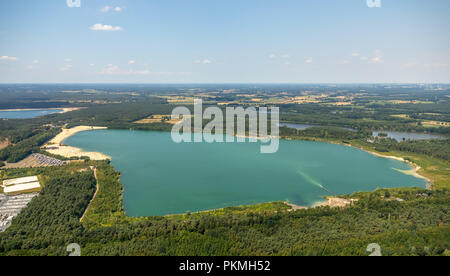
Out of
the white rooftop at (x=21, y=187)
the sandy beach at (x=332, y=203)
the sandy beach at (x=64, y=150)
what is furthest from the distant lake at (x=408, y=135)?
the white rooftop at (x=21, y=187)

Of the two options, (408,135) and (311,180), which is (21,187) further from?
(408,135)

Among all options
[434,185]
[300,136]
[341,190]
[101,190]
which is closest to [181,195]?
[101,190]

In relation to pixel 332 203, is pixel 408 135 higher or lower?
higher

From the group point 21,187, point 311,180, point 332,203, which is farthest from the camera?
point 311,180

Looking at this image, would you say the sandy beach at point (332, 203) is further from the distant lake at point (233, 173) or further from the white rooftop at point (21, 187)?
the white rooftop at point (21, 187)

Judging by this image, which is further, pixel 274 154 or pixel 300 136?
pixel 300 136

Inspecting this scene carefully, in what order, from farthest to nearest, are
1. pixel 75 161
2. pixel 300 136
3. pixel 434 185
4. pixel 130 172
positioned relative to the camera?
pixel 300 136, pixel 75 161, pixel 130 172, pixel 434 185

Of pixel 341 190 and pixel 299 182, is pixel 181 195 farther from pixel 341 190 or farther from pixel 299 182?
pixel 341 190

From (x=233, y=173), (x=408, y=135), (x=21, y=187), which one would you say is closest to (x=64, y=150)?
(x=21, y=187)
